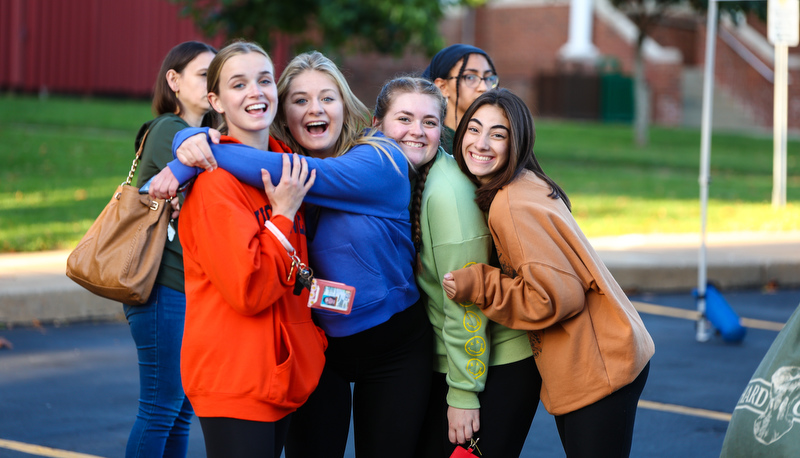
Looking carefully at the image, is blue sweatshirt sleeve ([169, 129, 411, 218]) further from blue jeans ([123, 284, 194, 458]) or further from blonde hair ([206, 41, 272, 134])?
blue jeans ([123, 284, 194, 458])

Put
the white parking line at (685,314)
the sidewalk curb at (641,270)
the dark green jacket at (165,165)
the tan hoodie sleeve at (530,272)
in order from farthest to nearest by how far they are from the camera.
Result: the white parking line at (685,314) → the sidewalk curb at (641,270) → the dark green jacket at (165,165) → the tan hoodie sleeve at (530,272)

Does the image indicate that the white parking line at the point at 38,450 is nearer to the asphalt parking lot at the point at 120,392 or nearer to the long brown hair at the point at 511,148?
the asphalt parking lot at the point at 120,392

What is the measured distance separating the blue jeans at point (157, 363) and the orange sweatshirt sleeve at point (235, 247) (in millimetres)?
907

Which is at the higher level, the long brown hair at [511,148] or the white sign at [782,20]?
A: the white sign at [782,20]

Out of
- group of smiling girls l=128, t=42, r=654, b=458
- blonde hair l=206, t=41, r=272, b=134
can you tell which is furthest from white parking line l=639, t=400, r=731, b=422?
blonde hair l=206, t=41, r=272, b=134

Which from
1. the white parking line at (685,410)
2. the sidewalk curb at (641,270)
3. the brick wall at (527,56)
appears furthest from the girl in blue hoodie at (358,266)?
the brick wall at (527,56)

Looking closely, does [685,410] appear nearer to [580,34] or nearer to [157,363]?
[157,363]

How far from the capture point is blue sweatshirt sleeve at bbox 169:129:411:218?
101 inches

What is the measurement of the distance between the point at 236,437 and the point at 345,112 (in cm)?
115

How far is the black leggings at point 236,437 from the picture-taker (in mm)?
2527

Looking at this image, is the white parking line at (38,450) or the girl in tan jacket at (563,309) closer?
the girl in tan jacket at (563,309)

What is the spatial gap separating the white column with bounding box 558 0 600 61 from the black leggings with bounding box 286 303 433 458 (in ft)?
90.7

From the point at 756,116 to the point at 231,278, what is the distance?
28032 mm

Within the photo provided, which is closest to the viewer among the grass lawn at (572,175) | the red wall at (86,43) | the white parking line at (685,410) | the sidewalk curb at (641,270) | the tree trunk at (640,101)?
the white parking line at (685,410)
